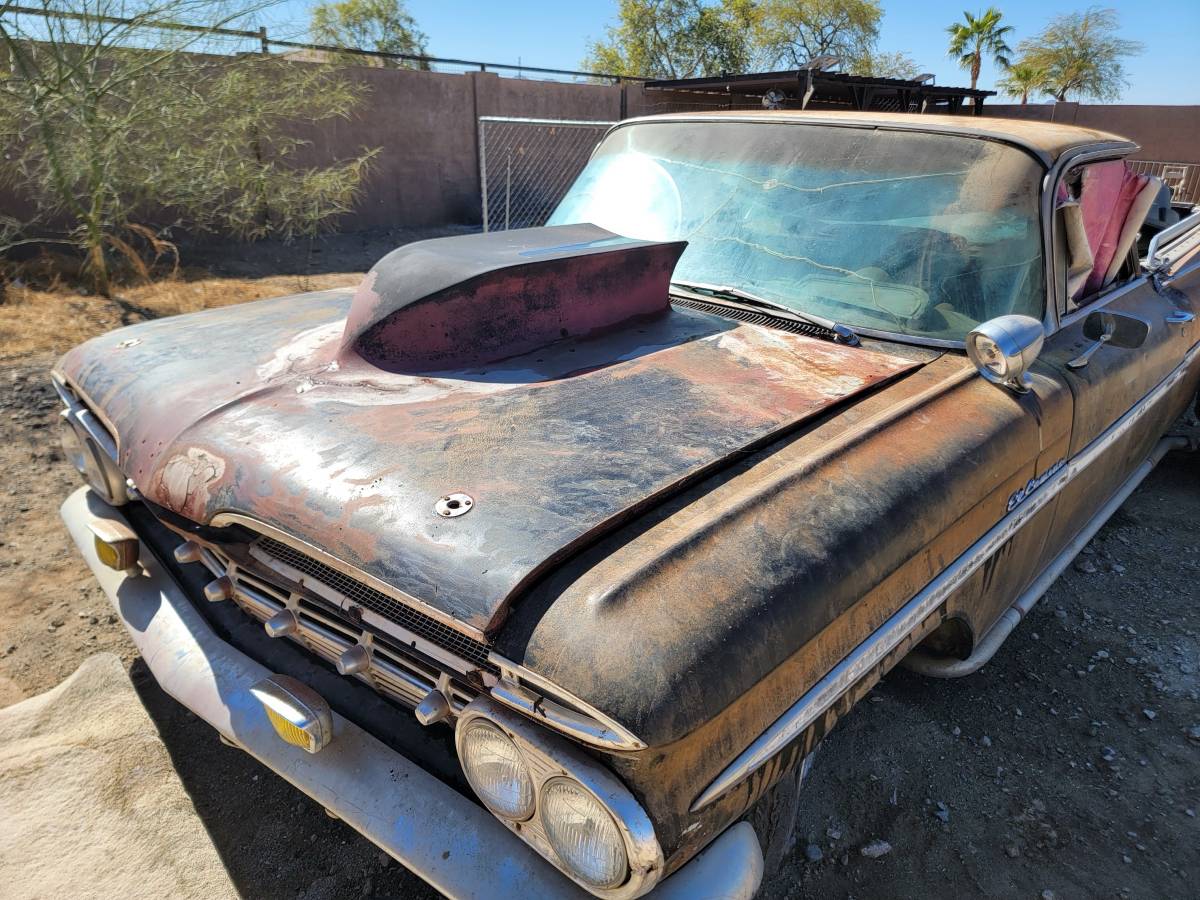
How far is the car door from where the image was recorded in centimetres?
244

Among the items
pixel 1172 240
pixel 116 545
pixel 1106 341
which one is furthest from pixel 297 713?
pixel 1172 240

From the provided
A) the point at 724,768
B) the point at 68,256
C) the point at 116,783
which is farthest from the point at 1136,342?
the point at 68,256

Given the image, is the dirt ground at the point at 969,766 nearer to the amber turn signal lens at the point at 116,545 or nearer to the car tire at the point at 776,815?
the car tire at the point at 776,815

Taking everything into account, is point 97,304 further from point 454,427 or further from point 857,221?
point 857,221

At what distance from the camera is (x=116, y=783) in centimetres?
237

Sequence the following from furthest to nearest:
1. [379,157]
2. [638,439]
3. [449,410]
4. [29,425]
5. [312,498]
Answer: [379,157] → [29,425] → [449,410] → [638,439] → [312,498]

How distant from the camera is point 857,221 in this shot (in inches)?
103

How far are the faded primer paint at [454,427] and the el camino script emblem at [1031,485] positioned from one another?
0.45 meters

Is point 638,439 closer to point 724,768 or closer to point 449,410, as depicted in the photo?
→ point 449,410

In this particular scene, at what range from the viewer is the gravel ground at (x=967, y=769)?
2127 mm

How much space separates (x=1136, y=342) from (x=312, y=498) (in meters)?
2.38

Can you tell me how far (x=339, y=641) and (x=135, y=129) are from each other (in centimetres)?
798

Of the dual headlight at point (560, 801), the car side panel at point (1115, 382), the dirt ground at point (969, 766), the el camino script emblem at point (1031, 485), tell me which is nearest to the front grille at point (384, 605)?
the dual headlight at point (560, 801)

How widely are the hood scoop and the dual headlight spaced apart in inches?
45.4
